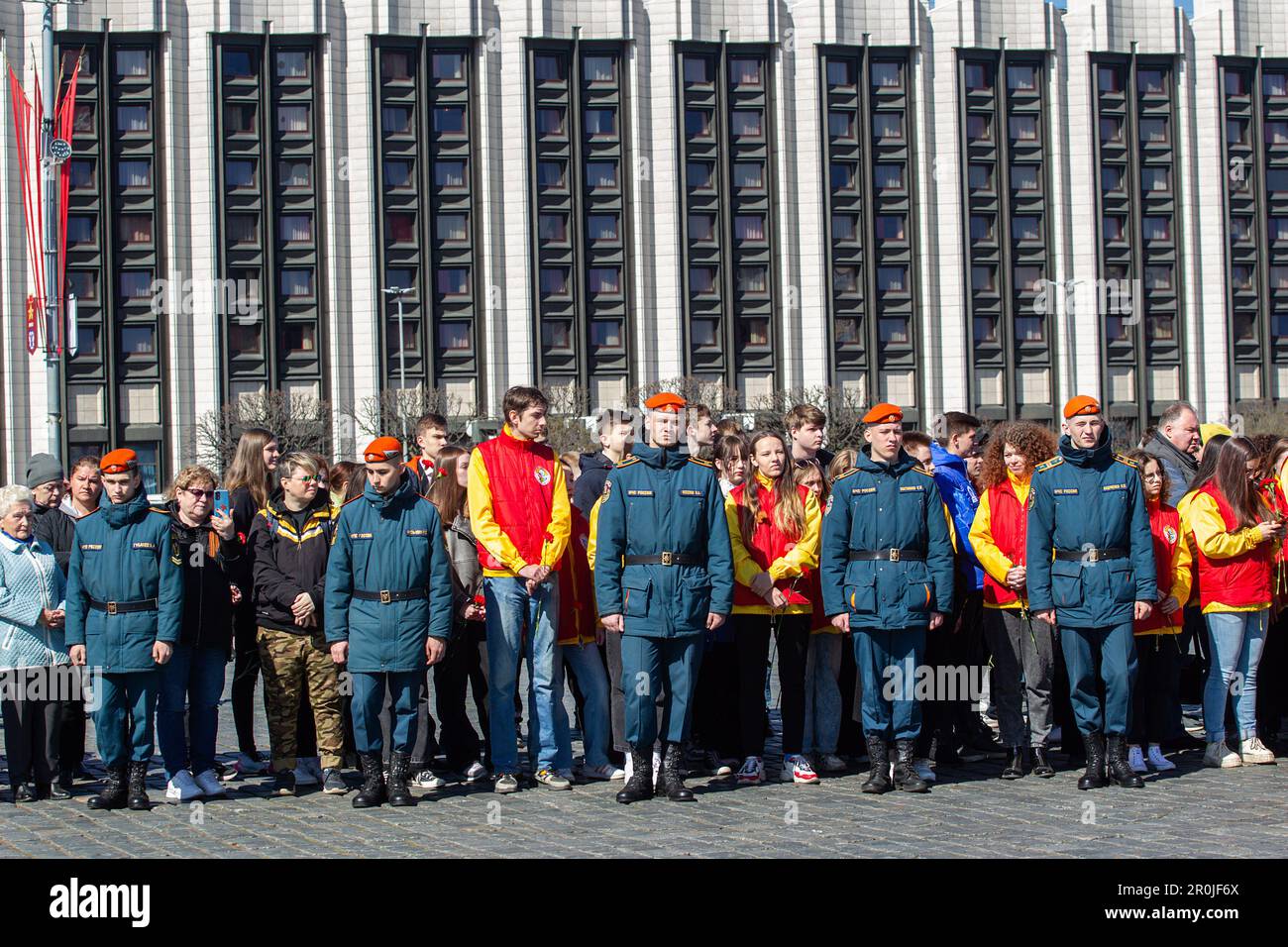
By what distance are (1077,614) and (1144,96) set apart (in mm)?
67447

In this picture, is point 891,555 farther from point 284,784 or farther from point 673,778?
point 284,784

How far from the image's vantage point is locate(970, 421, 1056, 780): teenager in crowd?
970 cm

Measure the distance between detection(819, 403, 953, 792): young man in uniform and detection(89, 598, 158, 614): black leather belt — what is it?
374cm

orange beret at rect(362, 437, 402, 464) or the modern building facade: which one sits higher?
the modern building facade

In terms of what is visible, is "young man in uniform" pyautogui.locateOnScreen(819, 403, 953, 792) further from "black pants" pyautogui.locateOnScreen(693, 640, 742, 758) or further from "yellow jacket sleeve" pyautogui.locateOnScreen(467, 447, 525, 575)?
"yellow jacket sleeve" pyautogui.locateOnScreen(467, 447, 525, 575)

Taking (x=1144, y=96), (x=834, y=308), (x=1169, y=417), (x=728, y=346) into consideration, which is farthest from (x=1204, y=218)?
(x=1169, y=417)

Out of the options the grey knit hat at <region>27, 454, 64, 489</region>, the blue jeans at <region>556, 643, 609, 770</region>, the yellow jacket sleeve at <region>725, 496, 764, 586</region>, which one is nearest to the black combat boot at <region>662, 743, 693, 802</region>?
the blue jeans at <region>556, 643, 609, 770</region>

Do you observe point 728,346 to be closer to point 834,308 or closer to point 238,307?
point 834,308

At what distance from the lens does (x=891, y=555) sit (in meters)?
9.27

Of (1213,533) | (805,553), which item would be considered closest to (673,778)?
(805,553)

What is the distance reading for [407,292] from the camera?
66.2m

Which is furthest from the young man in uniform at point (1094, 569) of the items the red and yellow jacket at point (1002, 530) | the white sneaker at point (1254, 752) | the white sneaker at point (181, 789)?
the white sneaker at point (181, 789)

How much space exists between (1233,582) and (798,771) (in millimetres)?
2912
